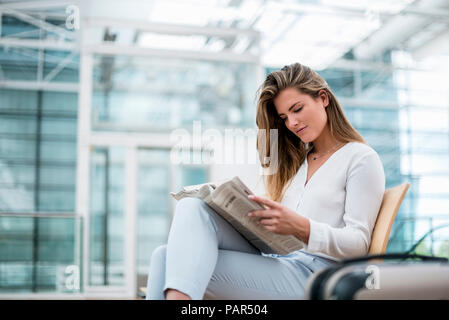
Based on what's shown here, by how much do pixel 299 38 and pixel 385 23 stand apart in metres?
1.19

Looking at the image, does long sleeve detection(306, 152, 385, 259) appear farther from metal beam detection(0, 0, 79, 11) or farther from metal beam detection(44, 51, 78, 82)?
metal beam detection(44, 51, 78, 82)

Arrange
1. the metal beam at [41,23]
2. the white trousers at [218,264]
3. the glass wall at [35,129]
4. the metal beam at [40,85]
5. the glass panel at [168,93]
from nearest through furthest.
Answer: the white trousers at [218,264]
the glass panel at [168,93]
the metal beam at [41,23]
the glass wall at [35,129]
the metal beam at [40,85]

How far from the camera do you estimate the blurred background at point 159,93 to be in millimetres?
6090

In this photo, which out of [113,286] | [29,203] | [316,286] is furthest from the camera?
[29,203]

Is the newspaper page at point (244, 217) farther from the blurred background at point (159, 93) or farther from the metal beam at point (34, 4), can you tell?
the metal beam at point (34, 4)

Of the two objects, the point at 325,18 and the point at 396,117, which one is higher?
the point at 325,18

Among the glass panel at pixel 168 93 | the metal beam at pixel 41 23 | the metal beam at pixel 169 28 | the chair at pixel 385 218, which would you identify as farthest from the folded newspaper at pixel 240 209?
the metal beam at pixel 41 23

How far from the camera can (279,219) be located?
120cm

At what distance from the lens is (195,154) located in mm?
6371

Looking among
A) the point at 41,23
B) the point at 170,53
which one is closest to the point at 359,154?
the point at 170,53

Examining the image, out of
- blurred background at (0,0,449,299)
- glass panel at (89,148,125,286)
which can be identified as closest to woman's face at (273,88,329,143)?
blurred background at (0,0,449,299)

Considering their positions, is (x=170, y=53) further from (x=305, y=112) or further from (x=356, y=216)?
(x=356, y=216)

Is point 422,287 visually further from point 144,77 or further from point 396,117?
point 396,117

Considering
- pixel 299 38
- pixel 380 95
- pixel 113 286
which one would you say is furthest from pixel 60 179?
pixel 380 95
